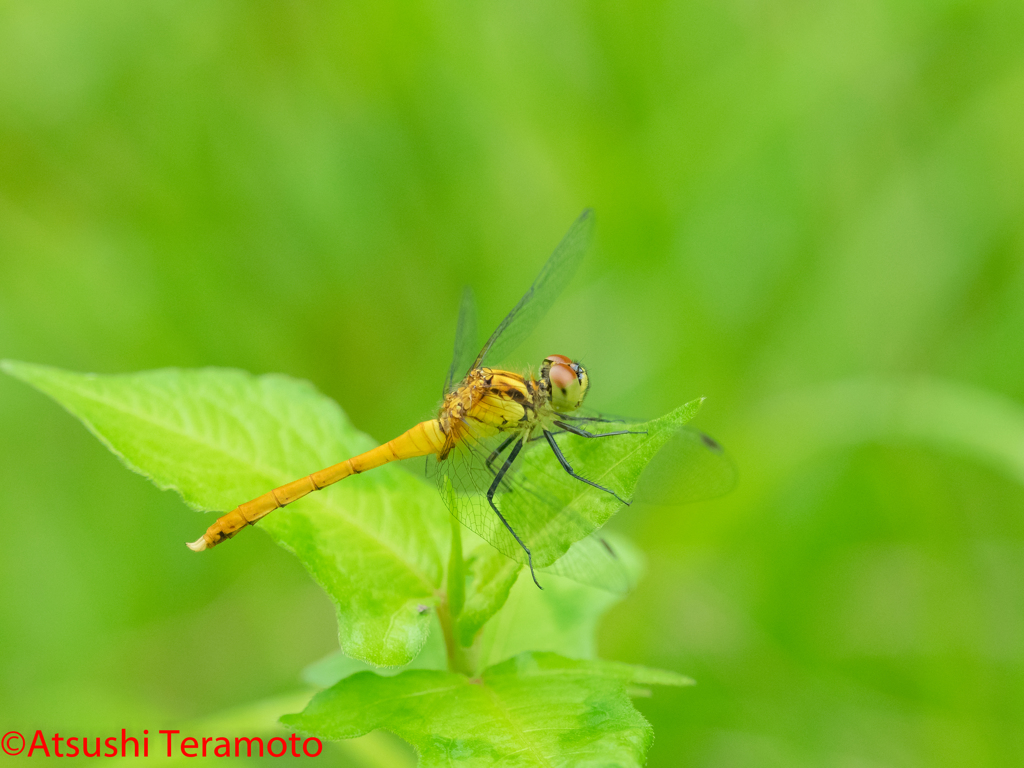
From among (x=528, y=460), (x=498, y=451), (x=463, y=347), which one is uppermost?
(x=463, y=347)

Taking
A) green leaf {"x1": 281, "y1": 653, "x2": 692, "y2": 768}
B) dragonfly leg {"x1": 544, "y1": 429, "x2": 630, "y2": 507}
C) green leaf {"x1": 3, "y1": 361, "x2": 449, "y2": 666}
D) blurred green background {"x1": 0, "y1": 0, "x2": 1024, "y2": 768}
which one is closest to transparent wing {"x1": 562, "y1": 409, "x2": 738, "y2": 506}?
dragonfly leg {"x1": 544, "y1": 429, "x2": 630, "y2": 507}

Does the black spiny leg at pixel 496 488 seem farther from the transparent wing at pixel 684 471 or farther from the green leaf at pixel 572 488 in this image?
the transparent wing at pixel 684 471

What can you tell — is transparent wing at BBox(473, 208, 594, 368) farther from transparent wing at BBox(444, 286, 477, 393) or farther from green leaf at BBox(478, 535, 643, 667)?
green leaf at BBox(478, 535, 643, 667)

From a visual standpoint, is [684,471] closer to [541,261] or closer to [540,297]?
[540,297]

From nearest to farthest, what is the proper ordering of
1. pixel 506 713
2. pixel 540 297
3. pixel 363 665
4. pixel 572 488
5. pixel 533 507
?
pixel 506 713, pixel 572 488, pixel 533 507, pixel 363 665, pixel 540 297

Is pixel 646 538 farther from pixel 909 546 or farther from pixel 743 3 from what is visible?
pixel 743 3

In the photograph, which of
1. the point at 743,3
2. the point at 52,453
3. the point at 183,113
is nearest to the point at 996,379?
the point at 743,3

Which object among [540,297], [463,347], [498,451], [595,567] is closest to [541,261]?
[540,297]

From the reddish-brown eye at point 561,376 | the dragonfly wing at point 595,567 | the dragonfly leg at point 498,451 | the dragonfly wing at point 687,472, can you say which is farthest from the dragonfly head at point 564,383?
the dragonfly wing at point 595,567
